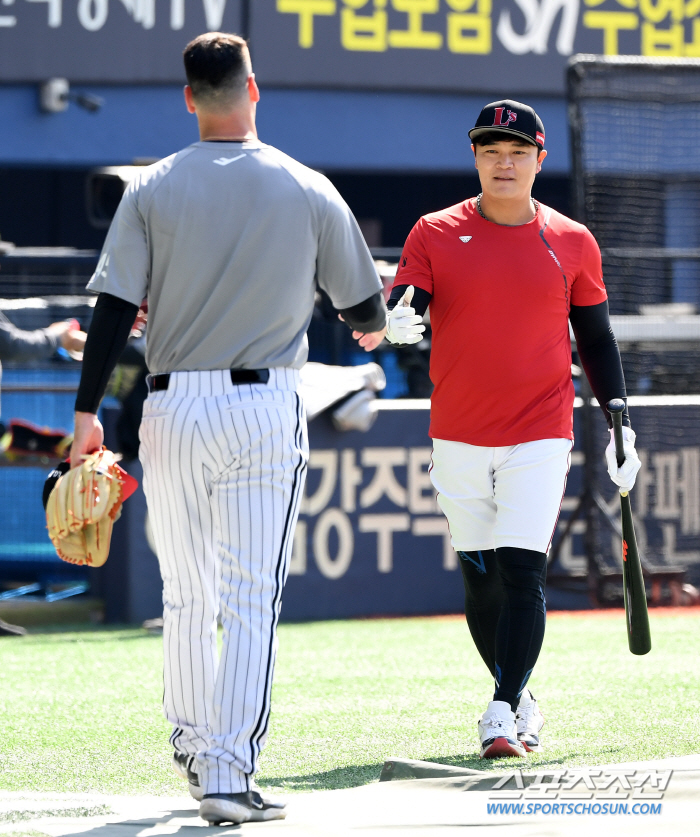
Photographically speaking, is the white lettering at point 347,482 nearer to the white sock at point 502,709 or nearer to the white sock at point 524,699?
the white sock at point 524,699

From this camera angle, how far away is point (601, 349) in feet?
15.9

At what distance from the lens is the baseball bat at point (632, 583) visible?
15.4 ft

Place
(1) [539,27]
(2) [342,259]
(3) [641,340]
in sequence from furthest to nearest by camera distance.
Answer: (1) [539,27], (3) [641,340], (2) [342,259]

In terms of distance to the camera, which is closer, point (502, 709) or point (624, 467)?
point (502, 709)

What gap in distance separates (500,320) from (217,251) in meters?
1.28

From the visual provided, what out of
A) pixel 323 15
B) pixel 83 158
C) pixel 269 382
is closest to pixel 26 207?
pixel 83 158

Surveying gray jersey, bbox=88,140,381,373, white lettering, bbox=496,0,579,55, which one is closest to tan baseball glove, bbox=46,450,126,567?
gray jersey, bbox=88,140,381,373

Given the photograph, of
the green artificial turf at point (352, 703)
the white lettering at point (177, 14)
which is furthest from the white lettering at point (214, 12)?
the green artificial turf at point (352, 703)

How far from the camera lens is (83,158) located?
1457 centimetres

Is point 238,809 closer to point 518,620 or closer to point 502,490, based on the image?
point 518,620

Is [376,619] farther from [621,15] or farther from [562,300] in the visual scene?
[621,15]

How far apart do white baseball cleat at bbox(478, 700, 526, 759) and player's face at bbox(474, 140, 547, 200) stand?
167 centimetres

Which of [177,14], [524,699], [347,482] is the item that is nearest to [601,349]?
[524,699]

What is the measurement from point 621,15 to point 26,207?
7207 millimetres
